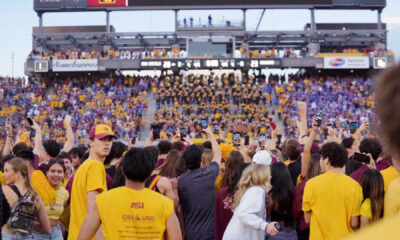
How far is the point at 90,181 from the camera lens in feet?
13.2

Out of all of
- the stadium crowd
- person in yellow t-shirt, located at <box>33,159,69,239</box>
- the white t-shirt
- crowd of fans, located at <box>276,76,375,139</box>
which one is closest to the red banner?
crowd of fans, located at <box>276,76,375,139</box>

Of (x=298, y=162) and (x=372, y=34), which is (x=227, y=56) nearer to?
(x=372, y=34)

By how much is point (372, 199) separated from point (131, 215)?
2.34m

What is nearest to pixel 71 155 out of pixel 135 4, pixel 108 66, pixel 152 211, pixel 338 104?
pixel 152 211

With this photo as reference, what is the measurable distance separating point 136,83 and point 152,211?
36.6 meters

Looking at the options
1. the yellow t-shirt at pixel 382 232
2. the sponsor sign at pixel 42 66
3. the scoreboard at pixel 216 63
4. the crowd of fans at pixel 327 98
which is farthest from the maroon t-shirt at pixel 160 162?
the sponsor sign at pixel 42 66

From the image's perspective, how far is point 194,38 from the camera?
42094 millimetres

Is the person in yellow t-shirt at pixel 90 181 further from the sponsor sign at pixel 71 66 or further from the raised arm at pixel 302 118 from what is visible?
the sponsor sign at pixel 71 66

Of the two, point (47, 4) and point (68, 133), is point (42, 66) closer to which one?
point (47, 4)

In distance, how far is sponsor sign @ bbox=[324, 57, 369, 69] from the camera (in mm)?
40438

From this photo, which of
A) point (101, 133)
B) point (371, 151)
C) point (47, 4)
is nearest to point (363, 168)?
point (371, 151)

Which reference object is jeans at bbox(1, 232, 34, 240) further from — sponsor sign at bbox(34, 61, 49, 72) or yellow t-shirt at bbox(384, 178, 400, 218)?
sponsor sign at bbox(34, 61, 49, 72)

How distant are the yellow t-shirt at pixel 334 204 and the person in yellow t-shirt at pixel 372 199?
0.07 metres

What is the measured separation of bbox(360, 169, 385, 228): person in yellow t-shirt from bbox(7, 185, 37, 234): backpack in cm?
293
